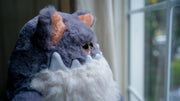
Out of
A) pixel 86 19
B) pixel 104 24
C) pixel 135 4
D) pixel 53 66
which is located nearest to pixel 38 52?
pixel 53 66

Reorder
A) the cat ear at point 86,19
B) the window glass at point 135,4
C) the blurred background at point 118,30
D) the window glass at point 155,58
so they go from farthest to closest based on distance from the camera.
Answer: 1. the window glass at point 155,58
2. the window glass at point 135,4
3. the blurred background at point 118,30
4. the cat ear at point 86,19

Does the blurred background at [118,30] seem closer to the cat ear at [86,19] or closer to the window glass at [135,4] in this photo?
the window glass at [135,4]

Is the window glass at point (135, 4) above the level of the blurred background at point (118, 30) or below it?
above

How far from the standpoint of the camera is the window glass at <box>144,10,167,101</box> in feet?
5.47

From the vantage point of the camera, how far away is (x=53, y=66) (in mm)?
405

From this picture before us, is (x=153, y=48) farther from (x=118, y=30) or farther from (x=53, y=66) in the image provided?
(x=53, y=66)

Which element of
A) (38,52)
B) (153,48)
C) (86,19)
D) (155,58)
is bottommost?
(155,58)

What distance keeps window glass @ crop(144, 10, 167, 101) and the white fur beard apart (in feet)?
4.54

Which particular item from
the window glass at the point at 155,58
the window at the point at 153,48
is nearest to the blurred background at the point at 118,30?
the window at the point at 153,48

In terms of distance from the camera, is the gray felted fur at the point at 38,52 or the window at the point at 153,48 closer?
the gray felted fur at the point at 38,52

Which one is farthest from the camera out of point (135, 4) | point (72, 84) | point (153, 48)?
point (153, 48)

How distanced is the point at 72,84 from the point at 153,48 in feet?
5.33

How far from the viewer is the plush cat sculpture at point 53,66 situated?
1.31ft

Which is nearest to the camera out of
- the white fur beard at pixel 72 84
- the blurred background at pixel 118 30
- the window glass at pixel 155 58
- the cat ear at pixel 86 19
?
the white fur beard at pixel 72 84
